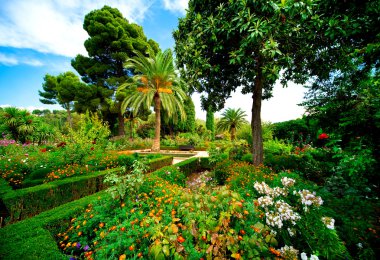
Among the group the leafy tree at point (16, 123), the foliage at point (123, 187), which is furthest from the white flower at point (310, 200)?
the leafy tree at point (16, 123)

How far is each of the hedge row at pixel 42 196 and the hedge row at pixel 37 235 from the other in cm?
114

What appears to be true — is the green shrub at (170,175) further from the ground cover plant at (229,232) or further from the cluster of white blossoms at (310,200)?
the cluster of white blossoms at (310,200)

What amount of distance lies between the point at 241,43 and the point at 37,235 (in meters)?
Result: 5.41

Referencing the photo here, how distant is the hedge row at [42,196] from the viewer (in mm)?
3591

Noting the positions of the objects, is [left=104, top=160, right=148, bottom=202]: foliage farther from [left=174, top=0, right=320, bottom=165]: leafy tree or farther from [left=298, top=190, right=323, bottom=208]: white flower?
[left=174, top=0, right=320, bottom=165]: leafy tree

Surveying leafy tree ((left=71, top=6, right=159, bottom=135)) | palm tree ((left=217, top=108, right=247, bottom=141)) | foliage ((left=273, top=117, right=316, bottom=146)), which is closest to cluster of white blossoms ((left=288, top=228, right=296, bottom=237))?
foliage ((left=273, top=117, right=316, bottom=146))

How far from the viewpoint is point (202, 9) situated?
5.02 m

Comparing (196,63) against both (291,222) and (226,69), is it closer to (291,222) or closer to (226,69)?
(226,69)

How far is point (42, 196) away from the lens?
3.88 m

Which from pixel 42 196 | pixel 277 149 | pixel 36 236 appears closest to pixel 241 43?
pixel 36 236

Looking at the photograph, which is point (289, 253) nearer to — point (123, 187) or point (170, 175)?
point (123, 187)

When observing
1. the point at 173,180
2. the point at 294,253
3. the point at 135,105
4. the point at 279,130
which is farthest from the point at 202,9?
the point at 279,130

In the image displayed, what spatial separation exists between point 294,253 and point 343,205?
1479 mm

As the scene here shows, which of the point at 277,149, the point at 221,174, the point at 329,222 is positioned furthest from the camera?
the point at 277,149
